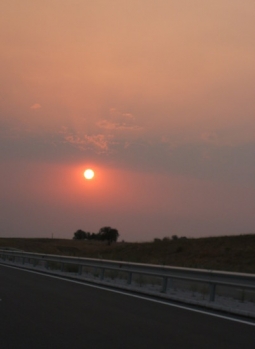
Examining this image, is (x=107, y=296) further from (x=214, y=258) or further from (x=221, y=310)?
(x=214, y=258)

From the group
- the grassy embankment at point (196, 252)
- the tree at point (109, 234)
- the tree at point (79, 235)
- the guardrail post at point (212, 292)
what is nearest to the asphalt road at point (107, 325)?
the guardrail post at point (212, 292)

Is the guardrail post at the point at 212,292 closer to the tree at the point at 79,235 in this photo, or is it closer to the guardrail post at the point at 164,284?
the guardrail post at the point at 164,284

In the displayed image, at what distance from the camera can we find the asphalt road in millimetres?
10219

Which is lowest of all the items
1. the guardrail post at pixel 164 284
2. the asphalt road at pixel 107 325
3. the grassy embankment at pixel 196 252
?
the asphalt road at pixel 107 325

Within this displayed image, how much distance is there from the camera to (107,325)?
12.2 metres

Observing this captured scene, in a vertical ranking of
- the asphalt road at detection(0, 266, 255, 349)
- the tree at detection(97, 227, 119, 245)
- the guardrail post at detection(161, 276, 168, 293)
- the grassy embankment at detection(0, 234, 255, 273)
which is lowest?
the asphalt road at detection(0, 266, 255, 349)

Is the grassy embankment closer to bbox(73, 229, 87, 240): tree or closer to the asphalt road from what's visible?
the asphalt road

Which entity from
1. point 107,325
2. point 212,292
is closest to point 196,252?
point 212,292

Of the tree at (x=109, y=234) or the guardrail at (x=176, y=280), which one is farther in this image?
the tree at (x=109, y=234)

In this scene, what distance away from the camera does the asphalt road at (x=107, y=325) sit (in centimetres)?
1022

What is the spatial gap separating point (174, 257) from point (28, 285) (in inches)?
1340

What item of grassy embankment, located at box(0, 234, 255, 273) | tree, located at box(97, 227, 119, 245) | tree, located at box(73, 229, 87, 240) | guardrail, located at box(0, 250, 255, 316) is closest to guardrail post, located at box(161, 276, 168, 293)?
guardrail, located at box(0, 250, 255, 316)

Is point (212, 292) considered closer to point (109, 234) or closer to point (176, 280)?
point (176, 280)

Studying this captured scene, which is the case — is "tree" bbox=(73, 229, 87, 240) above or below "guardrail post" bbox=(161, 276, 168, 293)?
above
